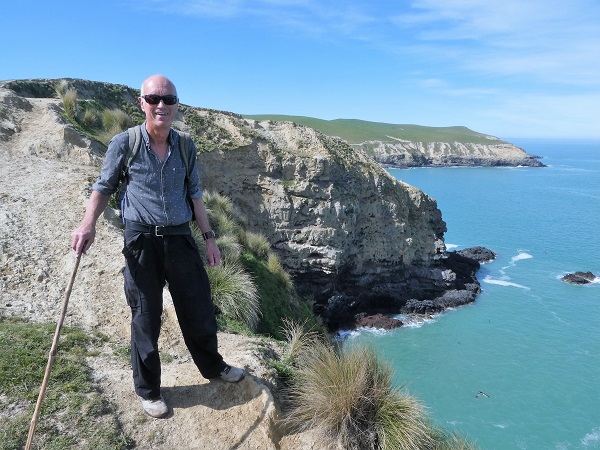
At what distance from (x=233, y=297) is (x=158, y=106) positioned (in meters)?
4.79

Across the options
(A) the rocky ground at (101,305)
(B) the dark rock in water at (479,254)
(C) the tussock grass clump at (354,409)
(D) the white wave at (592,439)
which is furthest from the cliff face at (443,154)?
(C) the tussock grass clump at (354,409)

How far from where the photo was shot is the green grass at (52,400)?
129 inches

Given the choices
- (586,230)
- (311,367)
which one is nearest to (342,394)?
(311,367)

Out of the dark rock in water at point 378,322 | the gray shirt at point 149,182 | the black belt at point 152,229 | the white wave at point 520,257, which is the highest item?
the gray shirt at point 149,182

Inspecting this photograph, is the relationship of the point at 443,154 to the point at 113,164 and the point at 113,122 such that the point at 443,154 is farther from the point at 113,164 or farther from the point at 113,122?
the point at 113,164

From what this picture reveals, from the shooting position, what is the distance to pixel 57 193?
8508 millimetres

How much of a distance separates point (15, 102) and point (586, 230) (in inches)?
2489

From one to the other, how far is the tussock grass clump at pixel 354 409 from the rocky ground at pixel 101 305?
262 millimetres

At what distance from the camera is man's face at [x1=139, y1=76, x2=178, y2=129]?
3.23 meters

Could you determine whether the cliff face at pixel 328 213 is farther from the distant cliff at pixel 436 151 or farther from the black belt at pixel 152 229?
the distant cliff at pixel 436 151

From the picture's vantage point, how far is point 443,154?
501ft

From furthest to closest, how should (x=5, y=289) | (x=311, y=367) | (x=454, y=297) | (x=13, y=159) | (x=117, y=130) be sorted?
1. (x=454, y=297)
2. (x=117, y=130)
3. (x=13, y=159)
4. (x=5, y=289)
5. (x=311, y=367)

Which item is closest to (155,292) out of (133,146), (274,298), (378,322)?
(133,146)

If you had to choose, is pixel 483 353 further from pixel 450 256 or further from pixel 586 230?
pixel 586 230
